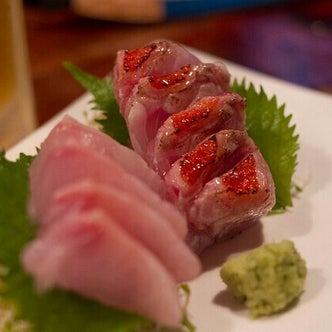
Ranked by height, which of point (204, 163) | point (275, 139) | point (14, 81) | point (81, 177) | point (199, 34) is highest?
point (81, 177)

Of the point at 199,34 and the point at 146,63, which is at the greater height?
the point at 146,63

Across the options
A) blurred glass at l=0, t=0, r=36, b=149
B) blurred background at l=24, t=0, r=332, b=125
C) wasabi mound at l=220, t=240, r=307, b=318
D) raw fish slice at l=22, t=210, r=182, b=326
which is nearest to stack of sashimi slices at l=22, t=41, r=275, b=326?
raw fish slice at l=22, t=210, r=182, b=326

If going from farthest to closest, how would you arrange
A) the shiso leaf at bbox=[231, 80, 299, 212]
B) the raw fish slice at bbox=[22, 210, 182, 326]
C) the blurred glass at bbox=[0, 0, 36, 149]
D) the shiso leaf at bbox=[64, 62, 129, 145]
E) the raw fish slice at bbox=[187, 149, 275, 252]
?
the blurred glass at bbox=[0, 0, 36, 149]
the shiso leaf at bbox=[64, 62, 129, 145]
the shiso leaf at bbox=[231, 80, 299, 212]
the raw fish slice at bbox=[187, 149, 275, 252]
the raw fish slice at bbox=[22, 210, 182, 326]

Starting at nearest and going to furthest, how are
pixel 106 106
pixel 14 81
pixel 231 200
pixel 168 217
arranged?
pixel 168 217, pixel 231 200, pixel 106 106, pixel 14 81

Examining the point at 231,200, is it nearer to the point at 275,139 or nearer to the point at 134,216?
the point at 134,216

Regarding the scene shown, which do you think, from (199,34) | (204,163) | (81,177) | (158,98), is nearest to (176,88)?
(158,98)

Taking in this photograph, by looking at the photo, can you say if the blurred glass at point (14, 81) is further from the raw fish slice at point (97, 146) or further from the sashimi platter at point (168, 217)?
the raw fish slice at point (97, 146)

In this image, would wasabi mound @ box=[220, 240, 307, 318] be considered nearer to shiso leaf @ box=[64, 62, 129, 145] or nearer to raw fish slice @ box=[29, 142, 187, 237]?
raw fish slice @ box=[29, 142, 187, 237]

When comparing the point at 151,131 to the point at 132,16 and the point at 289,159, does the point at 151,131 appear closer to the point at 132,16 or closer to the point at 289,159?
the point at 289,159
